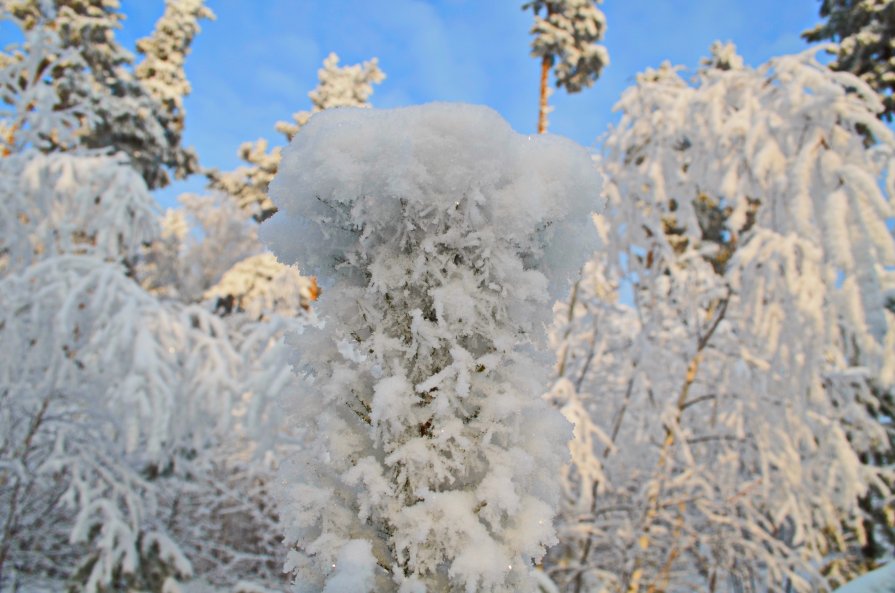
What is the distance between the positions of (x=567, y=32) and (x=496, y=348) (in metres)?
9.10

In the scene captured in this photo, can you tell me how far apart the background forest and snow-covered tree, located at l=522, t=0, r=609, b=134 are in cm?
6

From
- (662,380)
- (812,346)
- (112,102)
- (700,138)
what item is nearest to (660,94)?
(700,138)

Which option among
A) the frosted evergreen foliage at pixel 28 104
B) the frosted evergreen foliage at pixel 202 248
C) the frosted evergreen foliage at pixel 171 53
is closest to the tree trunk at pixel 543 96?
the frosted evergreen foliage at pixel 28 104

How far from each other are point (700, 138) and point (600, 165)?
116cm

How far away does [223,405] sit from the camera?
641 cm

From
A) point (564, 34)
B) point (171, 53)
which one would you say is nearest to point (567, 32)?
point (564, 34)

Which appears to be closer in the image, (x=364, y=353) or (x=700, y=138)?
(x=364, y=353)

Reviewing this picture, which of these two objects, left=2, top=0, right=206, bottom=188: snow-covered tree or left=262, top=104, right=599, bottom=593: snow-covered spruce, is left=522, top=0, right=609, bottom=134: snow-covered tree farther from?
left=2, top=0, right=206, bottom=188: snow-covered tree

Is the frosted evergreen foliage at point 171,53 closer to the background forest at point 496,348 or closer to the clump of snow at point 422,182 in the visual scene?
the background forest at point 496,348

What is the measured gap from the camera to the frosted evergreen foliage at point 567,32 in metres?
8.98

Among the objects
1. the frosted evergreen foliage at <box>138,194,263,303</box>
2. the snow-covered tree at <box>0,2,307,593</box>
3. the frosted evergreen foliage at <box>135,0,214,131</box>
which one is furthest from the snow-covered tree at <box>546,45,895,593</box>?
the frosted evergreen foliage at <box>135,0,214,131</box>

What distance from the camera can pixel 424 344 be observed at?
4.09ft

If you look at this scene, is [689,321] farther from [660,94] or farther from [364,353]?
[364,353]

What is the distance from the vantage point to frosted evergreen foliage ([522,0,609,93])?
8977 millimetres
